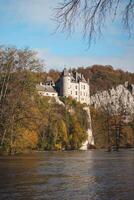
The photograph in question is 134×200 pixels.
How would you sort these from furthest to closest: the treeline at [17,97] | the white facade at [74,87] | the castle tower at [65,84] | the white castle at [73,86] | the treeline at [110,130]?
the white castle at [73,86] < the white facade at [74,87] < the castle tower at [65,84] < the treeline at [110,130] < the treeline at [17,97]

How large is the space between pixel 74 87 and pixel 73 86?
0.58 meters

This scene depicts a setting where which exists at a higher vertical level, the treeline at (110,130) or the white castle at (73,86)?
the white castle at (73,86)

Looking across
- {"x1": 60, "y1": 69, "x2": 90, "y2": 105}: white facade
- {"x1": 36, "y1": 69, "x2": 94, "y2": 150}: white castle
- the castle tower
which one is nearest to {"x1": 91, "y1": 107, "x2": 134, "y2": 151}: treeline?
{"x1": 36, "y1": 69, "x2": 94, "y2": 150}: white castle

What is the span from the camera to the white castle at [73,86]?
143500mm

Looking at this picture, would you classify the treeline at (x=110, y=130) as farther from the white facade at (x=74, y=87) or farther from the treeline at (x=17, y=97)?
the treeline at (x=17, y=97)

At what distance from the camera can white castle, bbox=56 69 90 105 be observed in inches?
5650

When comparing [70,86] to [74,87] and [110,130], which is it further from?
[110,130]

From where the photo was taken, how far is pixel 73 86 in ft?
481

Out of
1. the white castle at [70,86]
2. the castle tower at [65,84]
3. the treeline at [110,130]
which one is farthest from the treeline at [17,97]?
the castle tower at [65,84]

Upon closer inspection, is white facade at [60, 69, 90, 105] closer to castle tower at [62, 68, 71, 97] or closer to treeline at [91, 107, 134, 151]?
castle tower at [62, 68, 71, 97]

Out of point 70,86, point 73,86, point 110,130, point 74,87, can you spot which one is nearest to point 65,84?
point 70,86

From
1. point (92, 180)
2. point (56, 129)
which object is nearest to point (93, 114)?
point (56, 129)

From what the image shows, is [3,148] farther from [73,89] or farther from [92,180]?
[73,89]

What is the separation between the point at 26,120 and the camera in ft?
172
